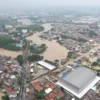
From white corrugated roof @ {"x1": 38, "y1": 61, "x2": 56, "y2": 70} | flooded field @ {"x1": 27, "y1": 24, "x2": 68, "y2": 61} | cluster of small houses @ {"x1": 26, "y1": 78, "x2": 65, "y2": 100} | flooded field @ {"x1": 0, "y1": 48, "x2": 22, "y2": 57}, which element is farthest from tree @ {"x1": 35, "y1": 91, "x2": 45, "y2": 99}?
flooded field @ {"x1": 0, "y1": 48, "x2": 22, "y2": 57}

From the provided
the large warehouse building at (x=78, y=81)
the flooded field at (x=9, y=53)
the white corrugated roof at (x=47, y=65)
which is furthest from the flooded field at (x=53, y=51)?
the large warehouse building at (x=78, y=81)

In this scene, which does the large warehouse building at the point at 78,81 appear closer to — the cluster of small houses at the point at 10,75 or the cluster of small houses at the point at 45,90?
the cluster of small houses at the point at 45,90

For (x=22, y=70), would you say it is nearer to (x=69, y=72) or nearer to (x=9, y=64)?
(x=9, y=64)

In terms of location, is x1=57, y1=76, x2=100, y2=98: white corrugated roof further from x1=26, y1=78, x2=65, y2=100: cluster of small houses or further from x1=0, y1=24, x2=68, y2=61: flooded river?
x1=0, y1=24, x2=68, y2=61: flooded river

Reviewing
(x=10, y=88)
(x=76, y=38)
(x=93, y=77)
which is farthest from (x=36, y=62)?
(x=76, y=38)

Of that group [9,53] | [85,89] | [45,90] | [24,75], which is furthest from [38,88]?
[9,53]

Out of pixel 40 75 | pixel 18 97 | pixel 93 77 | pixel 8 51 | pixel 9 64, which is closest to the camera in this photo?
pixel 18 97

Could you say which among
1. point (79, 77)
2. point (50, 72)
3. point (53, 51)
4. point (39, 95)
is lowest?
point (53, 51)

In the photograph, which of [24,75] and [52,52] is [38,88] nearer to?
[24,75]
